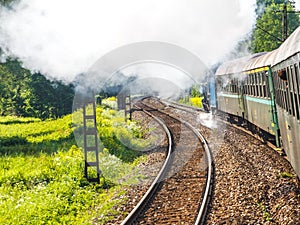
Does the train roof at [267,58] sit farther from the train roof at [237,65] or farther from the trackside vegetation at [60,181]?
the trackside vegetation at [60,181]

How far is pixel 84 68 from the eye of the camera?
42.5 feet

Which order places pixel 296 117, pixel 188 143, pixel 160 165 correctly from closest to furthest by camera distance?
pixel 296 117 → pixel 160 165 → pixel 188 143

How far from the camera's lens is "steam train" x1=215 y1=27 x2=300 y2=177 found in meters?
7.33

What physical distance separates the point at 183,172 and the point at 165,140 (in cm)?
605

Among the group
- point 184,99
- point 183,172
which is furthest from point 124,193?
point 184,99

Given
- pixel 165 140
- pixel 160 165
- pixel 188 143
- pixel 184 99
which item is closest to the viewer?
pixel 160 165

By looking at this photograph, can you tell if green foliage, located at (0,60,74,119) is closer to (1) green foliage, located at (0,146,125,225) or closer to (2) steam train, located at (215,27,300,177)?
(1) green foliage, located at (0,146,125,225)

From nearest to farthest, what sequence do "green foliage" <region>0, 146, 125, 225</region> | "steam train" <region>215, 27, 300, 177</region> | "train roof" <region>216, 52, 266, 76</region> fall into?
1. "steam train" <region>215, 27, 300, 177</region>
2. "green foliage" <region>0, 146, 125, 225</region>
3. "train roof" <region>216, 52, 266, 76</region>

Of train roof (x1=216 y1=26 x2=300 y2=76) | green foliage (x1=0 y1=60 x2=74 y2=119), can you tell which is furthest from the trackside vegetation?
train roof (x1=216 y1=26 x2=300 y2=76)

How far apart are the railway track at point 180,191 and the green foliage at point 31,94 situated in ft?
13.9

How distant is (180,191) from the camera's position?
31.6 feet

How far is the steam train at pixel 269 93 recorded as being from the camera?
733 centimetres

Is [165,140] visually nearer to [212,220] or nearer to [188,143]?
[188,143]

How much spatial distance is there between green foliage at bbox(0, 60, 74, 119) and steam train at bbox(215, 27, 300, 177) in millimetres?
5824
